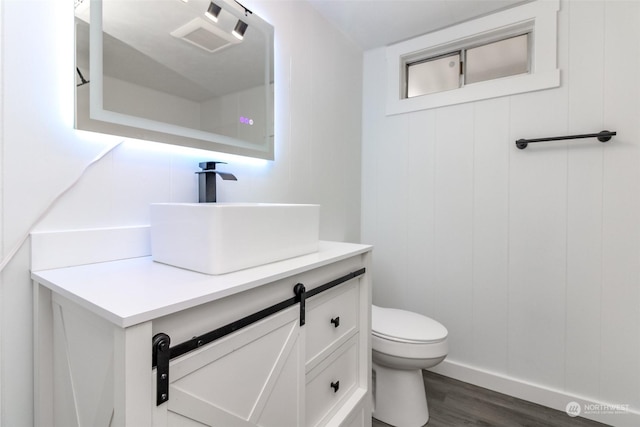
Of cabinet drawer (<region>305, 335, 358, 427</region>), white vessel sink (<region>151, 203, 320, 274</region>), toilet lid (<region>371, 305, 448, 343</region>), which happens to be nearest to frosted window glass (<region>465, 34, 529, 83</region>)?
toilet lid (<region>371, 305, 448, 343</region>)

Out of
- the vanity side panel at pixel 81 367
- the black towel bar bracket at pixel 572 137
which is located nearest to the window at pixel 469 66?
the black towel bar bracket at pixel 572 137

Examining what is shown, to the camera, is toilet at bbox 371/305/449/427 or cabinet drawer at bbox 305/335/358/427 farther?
toilet at bbox 371/305/449/427

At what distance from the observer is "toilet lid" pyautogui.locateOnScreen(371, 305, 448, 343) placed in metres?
1.50

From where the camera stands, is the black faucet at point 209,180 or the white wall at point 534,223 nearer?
the black faucet at point 209,180

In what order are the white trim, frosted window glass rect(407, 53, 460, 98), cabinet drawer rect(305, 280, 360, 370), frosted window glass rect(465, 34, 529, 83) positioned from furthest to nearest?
1. frosted window glass rect(407, 53, 460, 98)
2. frosted window glass rect(465, 34, 529, 83)
3. the white trim
4. cabinet drawer rect(305, 280, 360, 370)

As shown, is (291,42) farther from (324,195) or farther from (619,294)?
(619,294)

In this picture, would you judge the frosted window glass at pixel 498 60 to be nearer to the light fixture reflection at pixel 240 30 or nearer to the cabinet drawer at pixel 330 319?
the light fixture reflection at pixel 240 30

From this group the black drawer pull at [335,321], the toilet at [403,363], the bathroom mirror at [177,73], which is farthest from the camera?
the toilet at [403,363]

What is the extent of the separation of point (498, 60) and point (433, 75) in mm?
399

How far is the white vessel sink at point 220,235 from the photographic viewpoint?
Answer: 0.81 m

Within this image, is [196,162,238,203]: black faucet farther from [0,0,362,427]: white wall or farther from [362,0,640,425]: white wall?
[362,0,640,425]: white wall

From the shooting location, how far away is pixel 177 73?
1138 mm

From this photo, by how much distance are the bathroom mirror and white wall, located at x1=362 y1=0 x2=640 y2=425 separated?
117 centimetres

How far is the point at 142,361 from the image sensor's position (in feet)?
1.80
